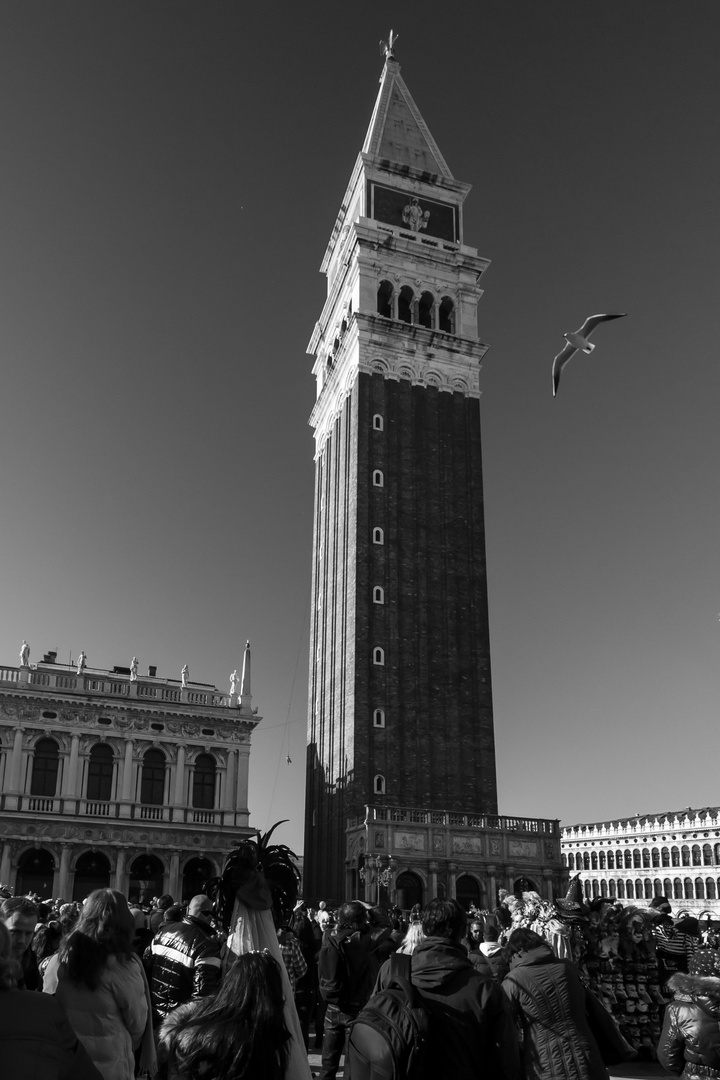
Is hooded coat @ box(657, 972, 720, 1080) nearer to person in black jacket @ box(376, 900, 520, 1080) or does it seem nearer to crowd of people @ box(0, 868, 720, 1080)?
crowd of people @ box(0, 868, 720, 1080)

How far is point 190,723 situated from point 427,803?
12.3m

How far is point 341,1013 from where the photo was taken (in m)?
9.75

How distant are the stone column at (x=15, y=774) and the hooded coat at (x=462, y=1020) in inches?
1610

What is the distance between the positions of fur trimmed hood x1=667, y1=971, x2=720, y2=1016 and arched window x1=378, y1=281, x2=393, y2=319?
5082 centimetres

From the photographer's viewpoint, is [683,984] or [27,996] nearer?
[27,996]

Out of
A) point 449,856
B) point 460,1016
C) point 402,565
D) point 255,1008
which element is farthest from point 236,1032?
point 402,565

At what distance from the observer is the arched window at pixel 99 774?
43688mm

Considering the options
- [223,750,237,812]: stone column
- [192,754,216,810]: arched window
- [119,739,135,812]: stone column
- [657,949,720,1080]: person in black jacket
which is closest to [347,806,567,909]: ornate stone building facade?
[223,750,237,812]: stone column

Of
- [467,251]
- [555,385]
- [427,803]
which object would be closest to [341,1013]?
[555,385]

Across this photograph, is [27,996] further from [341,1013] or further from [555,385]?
[555,385]

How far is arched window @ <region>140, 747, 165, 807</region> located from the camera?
44500mm

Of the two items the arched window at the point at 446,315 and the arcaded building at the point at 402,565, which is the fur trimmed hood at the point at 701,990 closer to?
the arcaded building at the point at 402,565

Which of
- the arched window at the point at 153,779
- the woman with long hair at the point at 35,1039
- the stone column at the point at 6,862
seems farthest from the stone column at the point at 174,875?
the woman with long hair at the point at 35,1039

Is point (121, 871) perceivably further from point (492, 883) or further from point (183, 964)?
point (183, 964)
